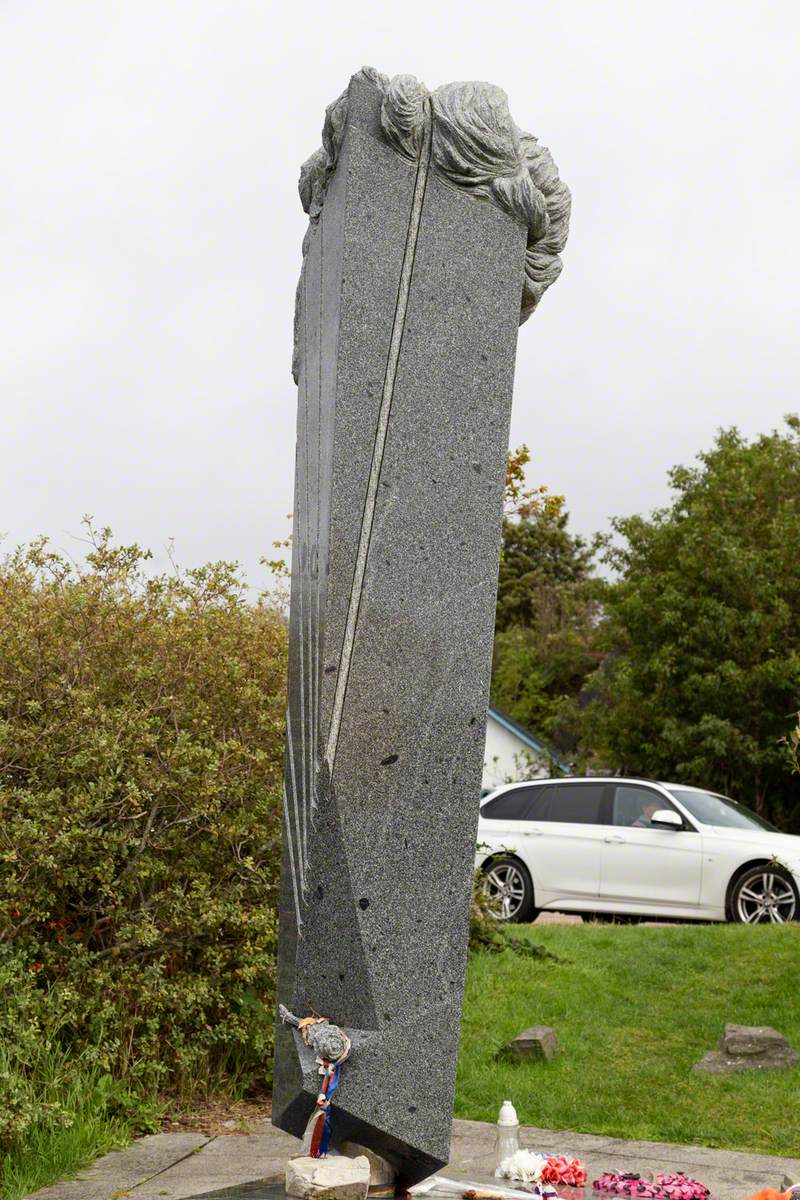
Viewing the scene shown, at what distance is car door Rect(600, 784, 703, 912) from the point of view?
470 inches

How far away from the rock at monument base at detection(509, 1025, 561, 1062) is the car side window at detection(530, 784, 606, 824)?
17.4ft

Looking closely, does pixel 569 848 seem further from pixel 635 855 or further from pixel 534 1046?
pixel 534 1046

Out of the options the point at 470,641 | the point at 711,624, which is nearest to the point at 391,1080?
the point at 470,641

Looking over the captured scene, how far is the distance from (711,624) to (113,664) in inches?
518

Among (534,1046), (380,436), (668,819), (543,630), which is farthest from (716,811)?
(543,630)

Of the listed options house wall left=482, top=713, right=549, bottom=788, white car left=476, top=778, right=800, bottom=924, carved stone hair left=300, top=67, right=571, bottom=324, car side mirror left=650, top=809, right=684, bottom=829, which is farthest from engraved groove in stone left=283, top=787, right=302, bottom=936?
house wall left=482, top=713, right=549, bottom=788

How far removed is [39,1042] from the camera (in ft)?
18.3

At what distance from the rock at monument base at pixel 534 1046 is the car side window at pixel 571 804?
5.31m

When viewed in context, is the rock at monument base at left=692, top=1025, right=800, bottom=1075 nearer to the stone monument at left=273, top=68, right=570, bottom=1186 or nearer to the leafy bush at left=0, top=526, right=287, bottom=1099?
the leafy bush at left=0, top=526, right=287, bottom=1099

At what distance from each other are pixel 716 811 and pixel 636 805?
733mm

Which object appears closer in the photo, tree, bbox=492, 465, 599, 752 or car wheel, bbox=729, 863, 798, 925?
car wheel, bbox=729, 863, 798, 925

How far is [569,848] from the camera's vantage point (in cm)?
1248

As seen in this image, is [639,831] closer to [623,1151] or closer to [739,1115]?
[739,1115]

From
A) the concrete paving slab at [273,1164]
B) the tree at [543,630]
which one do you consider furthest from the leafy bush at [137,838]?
the tree at [543,630]
